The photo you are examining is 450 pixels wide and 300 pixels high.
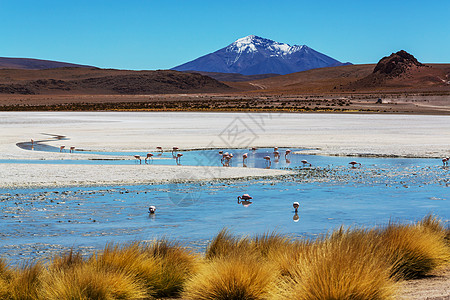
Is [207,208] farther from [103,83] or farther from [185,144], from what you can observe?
[103,83]

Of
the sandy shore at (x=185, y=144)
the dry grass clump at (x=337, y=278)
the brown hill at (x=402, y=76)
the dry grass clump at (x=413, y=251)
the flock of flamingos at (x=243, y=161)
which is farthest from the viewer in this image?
the brown hill at (x=402, y=76)

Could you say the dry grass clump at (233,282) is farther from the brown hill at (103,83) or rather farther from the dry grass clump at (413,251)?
the brown hill at (103,83)

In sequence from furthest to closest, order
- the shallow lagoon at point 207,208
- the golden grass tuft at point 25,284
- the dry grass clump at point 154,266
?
1. the shallow lagoon at point 207,208
2. the dry grass clump at point 154,266
3. the golden grass tuft at point 25,284

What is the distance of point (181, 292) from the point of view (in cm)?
645

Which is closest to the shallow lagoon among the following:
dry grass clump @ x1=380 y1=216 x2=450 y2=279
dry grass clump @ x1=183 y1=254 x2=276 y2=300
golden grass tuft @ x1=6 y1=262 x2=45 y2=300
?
golden grass tuft @ x1=6 y1=262 x2=45 y2=300

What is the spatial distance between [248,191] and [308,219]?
331cm

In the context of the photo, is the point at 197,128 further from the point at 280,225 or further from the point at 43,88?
the point at 43,88

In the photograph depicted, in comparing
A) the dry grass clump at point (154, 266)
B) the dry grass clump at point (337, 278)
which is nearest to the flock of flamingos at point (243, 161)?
the dry grass clump at point (154, 266)

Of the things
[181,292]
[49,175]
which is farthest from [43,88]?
[181,292]

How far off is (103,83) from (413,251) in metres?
160

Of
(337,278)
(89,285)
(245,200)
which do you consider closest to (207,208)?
(245,200)

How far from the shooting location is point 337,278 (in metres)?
5.53

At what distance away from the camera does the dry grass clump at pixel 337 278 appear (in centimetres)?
540

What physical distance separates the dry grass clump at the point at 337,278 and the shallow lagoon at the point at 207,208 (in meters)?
2.64
